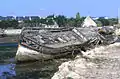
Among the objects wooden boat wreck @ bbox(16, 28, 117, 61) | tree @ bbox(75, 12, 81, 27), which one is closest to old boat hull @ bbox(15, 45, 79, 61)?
wooden boat wreck @ bbox(16, 28, 117, 61)

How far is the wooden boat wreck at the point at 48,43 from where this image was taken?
3197cm

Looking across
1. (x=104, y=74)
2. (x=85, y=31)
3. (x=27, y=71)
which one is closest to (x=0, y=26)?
(x=85, y=31)

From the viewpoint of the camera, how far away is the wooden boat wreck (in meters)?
32.0

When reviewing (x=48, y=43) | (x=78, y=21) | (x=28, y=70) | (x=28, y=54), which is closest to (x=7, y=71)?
(x=28, y=70)

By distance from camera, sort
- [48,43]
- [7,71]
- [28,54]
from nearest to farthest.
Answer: [7,71] → [28,54] → [48,43]

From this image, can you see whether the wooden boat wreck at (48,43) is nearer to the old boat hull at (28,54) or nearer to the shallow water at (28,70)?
the old boat hull at (28,54)

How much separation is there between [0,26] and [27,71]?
13137 cm

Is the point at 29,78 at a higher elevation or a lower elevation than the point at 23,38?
lower

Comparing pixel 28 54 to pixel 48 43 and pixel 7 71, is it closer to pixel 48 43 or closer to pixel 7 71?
pixel 48 43

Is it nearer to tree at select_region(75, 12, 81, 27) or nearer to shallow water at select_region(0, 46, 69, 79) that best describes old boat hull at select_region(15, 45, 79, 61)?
shallow water at select_region(0, 46, 69, 79)

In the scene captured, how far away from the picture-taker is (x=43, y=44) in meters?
32.3

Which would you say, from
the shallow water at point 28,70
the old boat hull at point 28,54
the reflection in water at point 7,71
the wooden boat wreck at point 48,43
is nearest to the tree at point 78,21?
the wooden boat wreck at point 48,43

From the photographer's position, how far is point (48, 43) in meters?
33.0

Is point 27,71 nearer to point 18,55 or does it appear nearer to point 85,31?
point 18,55
